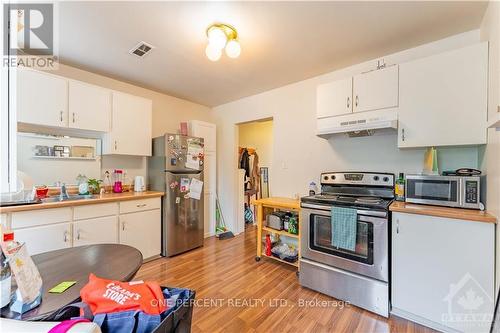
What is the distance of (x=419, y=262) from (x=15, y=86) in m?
3.87

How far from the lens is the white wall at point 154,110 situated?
270cm

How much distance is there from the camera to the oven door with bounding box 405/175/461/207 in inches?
65.7

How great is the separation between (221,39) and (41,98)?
6.45 feet

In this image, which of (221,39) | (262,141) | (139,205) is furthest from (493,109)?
(262,141)

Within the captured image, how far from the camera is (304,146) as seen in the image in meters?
2.92

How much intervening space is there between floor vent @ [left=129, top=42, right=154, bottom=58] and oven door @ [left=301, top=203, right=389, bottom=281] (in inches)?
89.1

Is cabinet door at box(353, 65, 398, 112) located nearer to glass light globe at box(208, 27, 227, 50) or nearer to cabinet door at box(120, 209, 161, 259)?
glass light globe at box(208, 27, 227, 50)

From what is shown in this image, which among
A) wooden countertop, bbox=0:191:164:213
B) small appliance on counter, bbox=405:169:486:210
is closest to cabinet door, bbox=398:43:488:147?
small appliance on counter, bbox=405:169:486:210

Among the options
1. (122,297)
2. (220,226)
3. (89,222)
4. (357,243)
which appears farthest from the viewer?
(220,226)

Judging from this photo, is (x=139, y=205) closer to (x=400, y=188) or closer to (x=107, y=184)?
(x=107, y=184)

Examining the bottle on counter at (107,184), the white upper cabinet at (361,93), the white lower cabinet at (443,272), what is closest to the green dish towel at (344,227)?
the white lower cabinet at (443,272)

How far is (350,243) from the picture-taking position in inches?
74.1

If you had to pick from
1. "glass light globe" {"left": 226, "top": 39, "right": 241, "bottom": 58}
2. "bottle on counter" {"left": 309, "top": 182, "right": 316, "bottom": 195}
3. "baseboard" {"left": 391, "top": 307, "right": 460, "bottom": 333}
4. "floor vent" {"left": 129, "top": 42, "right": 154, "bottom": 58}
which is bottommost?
"baseboard" {"left": 391, "top": 307, "right": 460, "bottom": 333}

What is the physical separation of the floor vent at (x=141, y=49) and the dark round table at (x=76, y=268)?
1.89m
